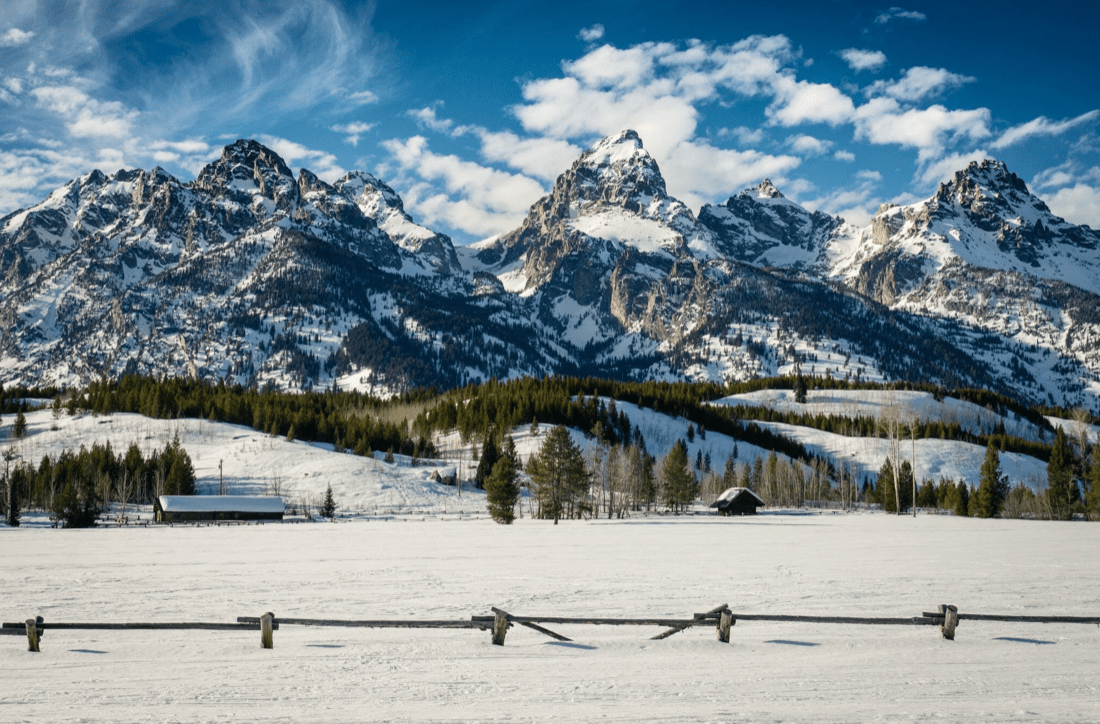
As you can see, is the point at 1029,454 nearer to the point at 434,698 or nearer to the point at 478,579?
Answer: the point at 478,579

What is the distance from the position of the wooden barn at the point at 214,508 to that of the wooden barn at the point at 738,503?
64.1m

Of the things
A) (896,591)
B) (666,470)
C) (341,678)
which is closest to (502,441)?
(666,470)

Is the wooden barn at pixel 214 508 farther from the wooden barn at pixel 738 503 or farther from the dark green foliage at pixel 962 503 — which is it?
→ the dark green foliage at pixel 962 503

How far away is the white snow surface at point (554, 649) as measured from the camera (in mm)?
12969

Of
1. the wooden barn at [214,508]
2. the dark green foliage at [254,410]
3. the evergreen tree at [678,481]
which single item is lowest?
the wooden barn at [214,508]

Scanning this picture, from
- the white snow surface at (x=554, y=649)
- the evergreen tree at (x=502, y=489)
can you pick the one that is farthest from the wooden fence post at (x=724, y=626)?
the evergreen tree at (x=502, y=489)

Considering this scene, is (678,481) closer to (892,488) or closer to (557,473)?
(557,473)

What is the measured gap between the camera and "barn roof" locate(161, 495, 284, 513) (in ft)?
314

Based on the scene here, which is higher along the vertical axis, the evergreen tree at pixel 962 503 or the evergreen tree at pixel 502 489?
the evergreen tree at pixel 502 489

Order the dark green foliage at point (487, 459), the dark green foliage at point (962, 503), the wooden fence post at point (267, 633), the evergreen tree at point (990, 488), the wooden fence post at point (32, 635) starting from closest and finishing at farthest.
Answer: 1. the wooden fence post at point (32, 635)
2. the wooden fence post at point (267, 633)
3. the evergreen tree at point (990, 488)
4. the dark green foliage at point (962, 503)
5. the dark green foliage at point (487, 459)

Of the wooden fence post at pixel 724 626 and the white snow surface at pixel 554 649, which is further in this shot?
the wooden fence post at pixel 724 626

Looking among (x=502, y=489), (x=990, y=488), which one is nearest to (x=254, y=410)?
(x=502, y=489)

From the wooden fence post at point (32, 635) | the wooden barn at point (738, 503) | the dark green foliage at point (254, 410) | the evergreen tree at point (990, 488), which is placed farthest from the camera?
the dark green foliage at point (254, 410)

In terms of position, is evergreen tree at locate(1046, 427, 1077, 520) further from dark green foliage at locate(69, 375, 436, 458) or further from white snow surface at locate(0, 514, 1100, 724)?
dark green foliage at locate(69, 375, 436, 458)
